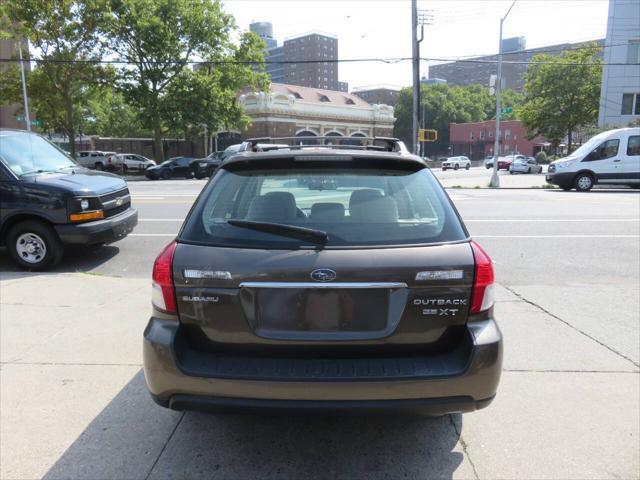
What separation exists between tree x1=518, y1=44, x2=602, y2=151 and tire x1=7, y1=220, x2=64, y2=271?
5510 cm

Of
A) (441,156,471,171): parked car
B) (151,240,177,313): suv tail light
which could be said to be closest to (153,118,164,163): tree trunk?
(441,156,471,171): parked car

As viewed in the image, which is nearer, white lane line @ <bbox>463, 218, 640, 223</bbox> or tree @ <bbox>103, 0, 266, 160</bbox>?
white lane line @ <bbox>463, 218, 640, 223</bbox>

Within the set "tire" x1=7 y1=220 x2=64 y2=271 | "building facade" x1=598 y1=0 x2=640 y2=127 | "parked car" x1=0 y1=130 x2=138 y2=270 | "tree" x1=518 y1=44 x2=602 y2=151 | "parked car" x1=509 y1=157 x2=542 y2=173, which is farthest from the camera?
"tree" x1=518 y1=44 x2=602 y2=151

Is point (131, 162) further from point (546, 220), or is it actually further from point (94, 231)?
point (94, 231)

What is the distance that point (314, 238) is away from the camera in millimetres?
2496

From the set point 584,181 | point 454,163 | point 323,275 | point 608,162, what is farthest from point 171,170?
point 454,163

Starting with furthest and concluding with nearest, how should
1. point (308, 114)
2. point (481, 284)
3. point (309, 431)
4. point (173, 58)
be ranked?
point (308, 114) → point (173, 58) → point (309, 431) → point (481, 284)

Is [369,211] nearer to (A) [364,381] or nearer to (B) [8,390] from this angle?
(A) [364,381]

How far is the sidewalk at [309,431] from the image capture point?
274 cm

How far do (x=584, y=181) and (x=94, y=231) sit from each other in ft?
65.4

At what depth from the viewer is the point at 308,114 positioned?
2281 inches

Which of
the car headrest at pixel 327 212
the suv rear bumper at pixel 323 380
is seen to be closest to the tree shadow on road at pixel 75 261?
the suv rear bumper at pixel 323 380

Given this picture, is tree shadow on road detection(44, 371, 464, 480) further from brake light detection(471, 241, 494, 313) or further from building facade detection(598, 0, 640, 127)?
building facade detection(598, 0, 640, 127)

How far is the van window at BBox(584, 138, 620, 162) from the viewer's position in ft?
67.2
